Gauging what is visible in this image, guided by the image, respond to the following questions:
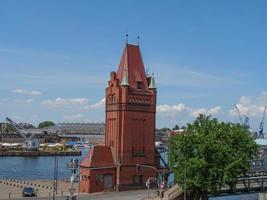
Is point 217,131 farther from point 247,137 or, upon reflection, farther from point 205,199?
point 205,199

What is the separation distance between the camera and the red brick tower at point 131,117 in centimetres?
9494

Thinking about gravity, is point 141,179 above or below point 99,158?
below

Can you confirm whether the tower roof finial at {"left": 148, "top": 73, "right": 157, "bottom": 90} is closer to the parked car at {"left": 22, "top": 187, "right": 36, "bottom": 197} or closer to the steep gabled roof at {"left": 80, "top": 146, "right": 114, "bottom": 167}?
the steep gabled roof at {"left": 80, "top": 146, "right": 114, "bottom": 167}

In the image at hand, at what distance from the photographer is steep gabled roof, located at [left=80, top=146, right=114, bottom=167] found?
92.0 m

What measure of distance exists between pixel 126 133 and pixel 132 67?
12603mm

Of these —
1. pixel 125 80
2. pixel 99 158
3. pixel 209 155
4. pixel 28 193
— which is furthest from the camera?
pixel 125 80

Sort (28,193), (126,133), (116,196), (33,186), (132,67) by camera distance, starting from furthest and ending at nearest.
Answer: (33,186)
(132,67)
(126,133)
(28,193)
(116,196)

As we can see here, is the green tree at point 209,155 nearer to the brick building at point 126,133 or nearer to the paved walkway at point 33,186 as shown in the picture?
the brick building at point 126,133

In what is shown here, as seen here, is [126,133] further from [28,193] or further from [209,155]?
[209,155]

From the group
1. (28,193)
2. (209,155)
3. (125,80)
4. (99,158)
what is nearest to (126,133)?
(99,158)

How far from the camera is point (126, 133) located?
9538cm

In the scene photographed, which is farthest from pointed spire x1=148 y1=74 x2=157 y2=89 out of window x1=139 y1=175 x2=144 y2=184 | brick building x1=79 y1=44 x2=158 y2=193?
window x1=139 y1=175 x2=144 y2=184

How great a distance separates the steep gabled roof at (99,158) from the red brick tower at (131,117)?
3.88 feet

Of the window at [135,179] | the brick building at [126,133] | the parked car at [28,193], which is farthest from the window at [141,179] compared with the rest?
the parked car at [28,193]
